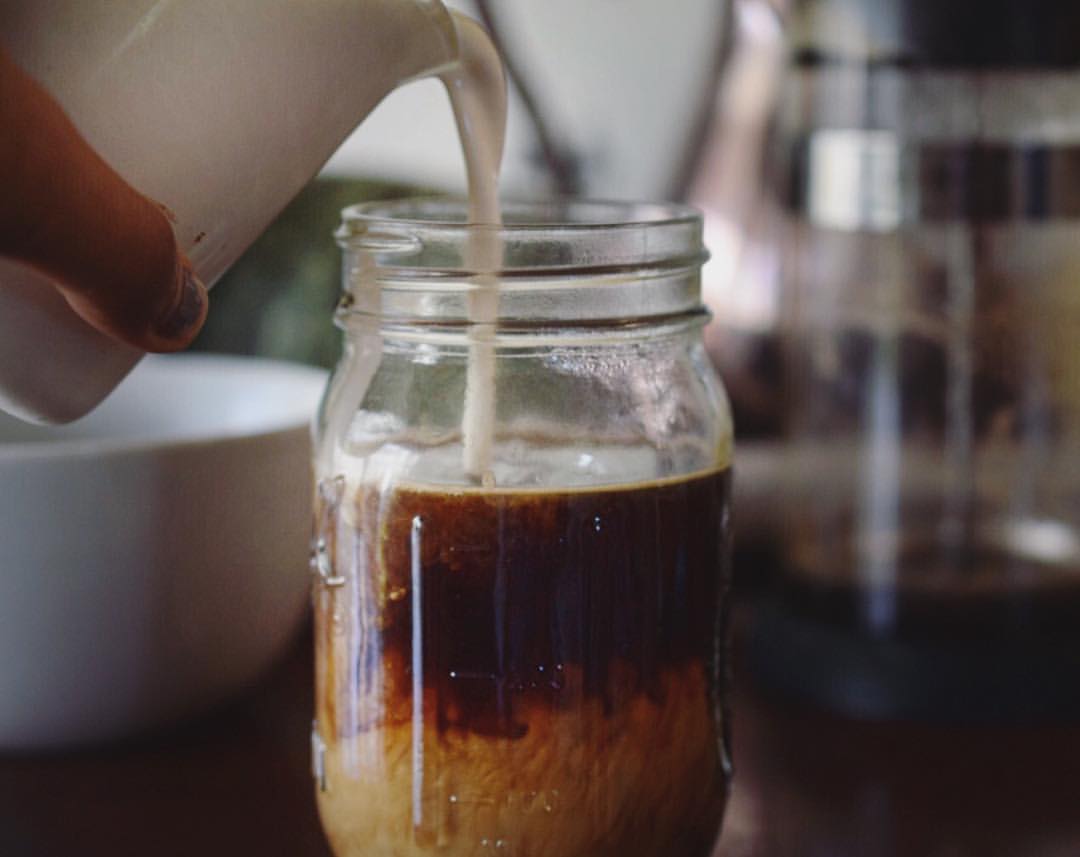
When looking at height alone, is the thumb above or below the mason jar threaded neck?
above

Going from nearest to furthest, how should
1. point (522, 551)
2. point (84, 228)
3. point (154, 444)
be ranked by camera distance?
point (84, 228) → point (522, 551) → point (154, 444)

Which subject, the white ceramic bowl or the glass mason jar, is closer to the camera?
the glass mason jar

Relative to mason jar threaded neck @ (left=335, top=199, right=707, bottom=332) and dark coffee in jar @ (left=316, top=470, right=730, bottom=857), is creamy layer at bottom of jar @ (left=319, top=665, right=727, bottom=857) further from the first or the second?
mason jar threaded neck @ (left=335, top=199, right=707, bottom=332)

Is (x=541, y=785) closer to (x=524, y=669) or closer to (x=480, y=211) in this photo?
(x=524, y=669)

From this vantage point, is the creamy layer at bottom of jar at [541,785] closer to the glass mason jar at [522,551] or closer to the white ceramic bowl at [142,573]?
the glass mason jar at [522,551]

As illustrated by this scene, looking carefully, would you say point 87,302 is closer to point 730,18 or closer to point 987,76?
point 987,76

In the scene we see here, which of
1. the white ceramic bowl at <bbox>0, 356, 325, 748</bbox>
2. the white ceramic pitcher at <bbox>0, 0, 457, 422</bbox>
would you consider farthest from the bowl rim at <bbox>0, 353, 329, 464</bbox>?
the white ceramic pitcher at <bbox>0, 0, 457, 422</bbox>

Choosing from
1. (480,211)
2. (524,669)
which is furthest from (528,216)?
(524,669)
